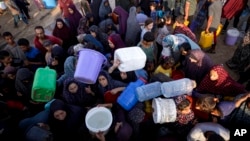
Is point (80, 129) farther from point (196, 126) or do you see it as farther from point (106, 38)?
point (106, 38)

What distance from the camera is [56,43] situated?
4918mm

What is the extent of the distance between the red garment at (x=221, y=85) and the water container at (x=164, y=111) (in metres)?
0.85

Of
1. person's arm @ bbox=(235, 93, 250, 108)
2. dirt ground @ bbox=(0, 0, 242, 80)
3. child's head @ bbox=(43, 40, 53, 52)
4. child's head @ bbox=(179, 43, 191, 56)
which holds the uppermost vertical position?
child's head @ bbox=(179, 43, 191, 56)

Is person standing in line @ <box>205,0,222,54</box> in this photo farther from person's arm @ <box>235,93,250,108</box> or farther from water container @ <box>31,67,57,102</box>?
water container @ <box>31,67,57,102</box>

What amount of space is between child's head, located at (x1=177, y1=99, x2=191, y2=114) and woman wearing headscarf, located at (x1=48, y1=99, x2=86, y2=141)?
4.79 ft

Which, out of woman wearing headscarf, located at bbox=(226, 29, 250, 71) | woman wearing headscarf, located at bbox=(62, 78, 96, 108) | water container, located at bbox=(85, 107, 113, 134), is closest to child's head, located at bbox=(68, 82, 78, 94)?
woman wearing headscarf, located at bbox=(62, 78, 96, 108)

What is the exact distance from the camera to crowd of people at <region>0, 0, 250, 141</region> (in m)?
3.08

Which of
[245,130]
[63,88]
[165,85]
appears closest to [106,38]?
[63,88]

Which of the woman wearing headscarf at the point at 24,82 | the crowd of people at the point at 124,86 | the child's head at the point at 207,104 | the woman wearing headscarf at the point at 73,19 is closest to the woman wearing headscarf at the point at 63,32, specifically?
the crowd of people at the point at 124,86

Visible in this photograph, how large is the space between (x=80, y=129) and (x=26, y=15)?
19.5ft

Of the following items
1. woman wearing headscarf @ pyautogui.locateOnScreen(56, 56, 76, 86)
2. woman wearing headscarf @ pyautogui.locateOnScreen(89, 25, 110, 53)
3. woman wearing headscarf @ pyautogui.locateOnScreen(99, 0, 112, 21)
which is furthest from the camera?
woman wearing headscarf @ pyautogui.locateOnScreen(99, 0, 112, 21)

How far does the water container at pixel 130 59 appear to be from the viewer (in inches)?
139

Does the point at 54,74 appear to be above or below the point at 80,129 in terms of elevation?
above

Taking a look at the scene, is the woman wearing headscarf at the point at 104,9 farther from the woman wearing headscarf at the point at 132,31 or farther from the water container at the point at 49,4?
the water container at the point at 49,4
